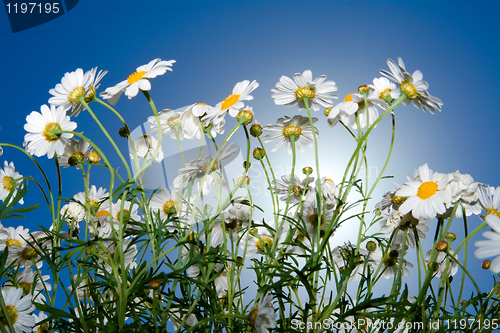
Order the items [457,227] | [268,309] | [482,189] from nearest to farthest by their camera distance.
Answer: [268,309] → [482,189] → [457,227]

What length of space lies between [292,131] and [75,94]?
22 cm

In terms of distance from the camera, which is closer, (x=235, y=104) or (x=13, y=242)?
(x=235, y=104)

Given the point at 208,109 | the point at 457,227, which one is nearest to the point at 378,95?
the point at 208,109

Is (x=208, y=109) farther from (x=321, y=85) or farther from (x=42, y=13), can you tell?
(x=42, y=13)

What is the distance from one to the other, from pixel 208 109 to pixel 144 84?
0.07 m

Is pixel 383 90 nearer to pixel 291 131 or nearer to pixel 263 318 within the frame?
pixel 291 131

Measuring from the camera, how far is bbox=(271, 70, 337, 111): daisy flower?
1.38ft

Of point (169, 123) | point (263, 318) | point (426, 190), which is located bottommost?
point (263, 318)

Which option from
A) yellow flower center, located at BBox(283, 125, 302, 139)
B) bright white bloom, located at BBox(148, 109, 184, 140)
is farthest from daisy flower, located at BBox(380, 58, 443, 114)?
bright white bloom, located at BBox(148, 109, 184, 140)

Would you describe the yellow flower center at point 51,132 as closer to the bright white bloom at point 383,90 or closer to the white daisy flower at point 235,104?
the white daisy flower at point 235,104

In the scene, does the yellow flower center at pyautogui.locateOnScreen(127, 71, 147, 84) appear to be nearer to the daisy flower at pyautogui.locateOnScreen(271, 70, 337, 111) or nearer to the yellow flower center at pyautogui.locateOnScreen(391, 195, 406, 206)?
the daisy flower at pyautogui.locateOnScreen(271, 70, 337, 111)

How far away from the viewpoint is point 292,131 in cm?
44

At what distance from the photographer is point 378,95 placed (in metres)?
0.42

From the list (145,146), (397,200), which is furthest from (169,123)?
(397,200)
